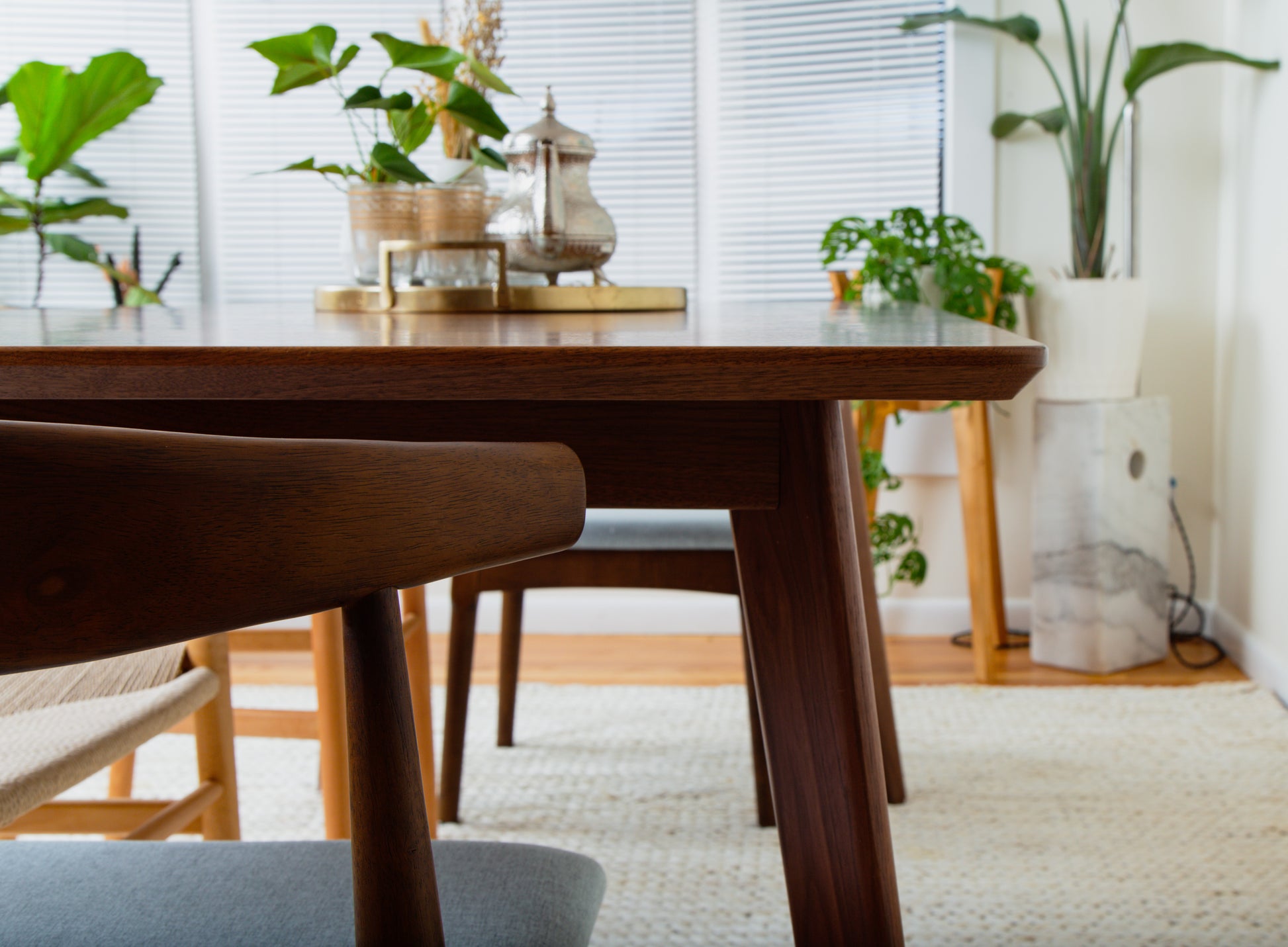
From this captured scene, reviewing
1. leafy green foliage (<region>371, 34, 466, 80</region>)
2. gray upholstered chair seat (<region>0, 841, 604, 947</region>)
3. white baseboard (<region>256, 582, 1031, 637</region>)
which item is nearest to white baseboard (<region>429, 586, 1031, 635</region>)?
white baseboard (<region>256, 582, 1031, 637</region>)

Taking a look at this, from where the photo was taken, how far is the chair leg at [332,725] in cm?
132

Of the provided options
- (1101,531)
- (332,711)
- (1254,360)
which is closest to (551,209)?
(332,711)

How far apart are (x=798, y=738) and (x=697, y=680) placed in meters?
1.80

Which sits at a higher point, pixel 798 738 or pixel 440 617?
pixel 798 738

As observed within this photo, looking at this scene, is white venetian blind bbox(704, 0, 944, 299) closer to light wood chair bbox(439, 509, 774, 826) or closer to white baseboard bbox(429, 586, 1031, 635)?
white baseboard bbox(429, 586, 1031, 635)

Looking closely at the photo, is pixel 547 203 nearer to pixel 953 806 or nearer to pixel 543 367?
pixel 543 367

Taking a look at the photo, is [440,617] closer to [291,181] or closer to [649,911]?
[291,181]

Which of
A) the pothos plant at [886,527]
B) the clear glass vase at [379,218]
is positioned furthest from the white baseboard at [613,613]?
the clear glass vase at [379,218]

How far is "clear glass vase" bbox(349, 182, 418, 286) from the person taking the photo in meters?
1.50

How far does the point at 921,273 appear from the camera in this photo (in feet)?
8.11

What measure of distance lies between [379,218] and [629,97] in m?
1.68

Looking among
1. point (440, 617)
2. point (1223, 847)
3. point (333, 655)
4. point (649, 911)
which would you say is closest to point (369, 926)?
point (333, 655)

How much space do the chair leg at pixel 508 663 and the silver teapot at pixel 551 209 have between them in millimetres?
674

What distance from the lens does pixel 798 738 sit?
2.57 feet
